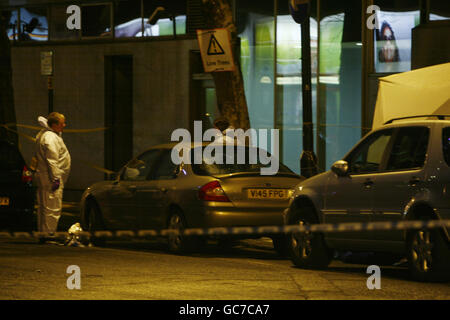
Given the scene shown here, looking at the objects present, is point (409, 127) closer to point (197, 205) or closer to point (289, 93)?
point (197, 205)

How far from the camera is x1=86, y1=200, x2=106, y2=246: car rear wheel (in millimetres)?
13828

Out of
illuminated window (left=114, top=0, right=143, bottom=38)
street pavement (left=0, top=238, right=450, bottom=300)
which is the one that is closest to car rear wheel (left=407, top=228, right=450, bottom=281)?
street pavement (left=0, top=238, right=450, bottom=300)

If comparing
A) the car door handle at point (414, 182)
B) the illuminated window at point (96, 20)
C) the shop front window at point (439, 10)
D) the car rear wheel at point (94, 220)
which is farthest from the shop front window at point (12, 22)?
the car door handle at point (414, 182)

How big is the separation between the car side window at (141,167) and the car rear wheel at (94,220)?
2.66ft

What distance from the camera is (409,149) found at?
382 inches

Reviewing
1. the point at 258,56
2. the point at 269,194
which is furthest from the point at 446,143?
the point at 258,56

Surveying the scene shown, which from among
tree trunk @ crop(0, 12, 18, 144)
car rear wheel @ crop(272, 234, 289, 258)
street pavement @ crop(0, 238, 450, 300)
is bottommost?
car rear wheel @ crop(272, 234, 289, 258)

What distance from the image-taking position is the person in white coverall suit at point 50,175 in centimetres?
1344

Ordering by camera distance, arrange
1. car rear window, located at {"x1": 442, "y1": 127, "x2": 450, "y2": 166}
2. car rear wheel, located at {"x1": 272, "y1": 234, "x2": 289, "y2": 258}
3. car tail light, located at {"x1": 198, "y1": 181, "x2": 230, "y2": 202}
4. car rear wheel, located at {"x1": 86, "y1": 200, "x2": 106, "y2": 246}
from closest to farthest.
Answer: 1. car rear window, located at {"x1": 442, "y1": 127, "x2": 450, "y2": 166}
2. car tail light, located at {"x1": 198, "y1": 181, "x2": 230, "y2": 202}
3. car rear wheel, located at {"x1": 272, "y1": 234, "x2": 289, "y2": 258}
4. car rear wheel, located at {"x1": 86, "y1": 200, "x2": 106, "y2": 246}

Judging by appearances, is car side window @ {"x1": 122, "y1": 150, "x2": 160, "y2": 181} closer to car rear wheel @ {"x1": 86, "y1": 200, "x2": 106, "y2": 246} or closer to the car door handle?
car rear wheel @ {"x1": 86, "y1": 200, "x2": 106, "y2": 246}

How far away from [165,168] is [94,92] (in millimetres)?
12263

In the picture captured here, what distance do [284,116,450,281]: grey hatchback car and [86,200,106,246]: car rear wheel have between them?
3574 mm

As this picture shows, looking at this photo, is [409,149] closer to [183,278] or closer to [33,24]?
[183,278]

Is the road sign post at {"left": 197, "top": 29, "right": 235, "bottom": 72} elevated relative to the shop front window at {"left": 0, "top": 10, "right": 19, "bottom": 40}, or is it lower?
lower
